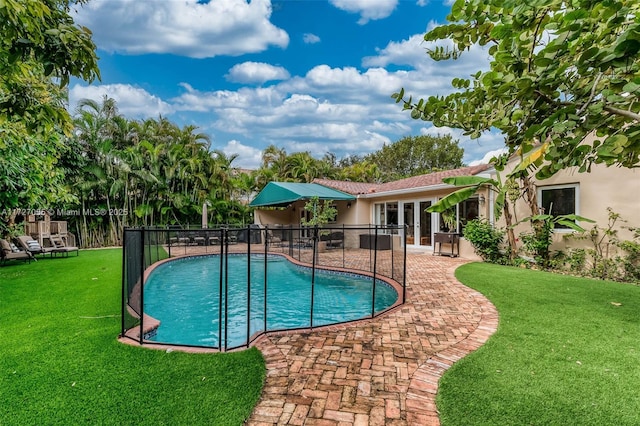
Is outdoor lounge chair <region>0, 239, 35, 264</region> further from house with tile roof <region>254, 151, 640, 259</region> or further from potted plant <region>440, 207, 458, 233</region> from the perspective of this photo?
potted plant <region>440, 207, 458, 233</region>

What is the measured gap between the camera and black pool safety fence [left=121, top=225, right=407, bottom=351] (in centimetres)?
545

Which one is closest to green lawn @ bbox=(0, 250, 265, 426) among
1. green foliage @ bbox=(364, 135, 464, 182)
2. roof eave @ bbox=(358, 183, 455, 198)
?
roof eave @ bbox=(358, 183, 455, 198)

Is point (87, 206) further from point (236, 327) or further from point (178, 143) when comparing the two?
point (236, 327)

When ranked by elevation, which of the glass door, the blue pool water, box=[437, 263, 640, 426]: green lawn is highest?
the glass door

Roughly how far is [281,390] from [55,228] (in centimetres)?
2075

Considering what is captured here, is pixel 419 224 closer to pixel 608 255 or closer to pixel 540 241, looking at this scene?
pixel 540 241

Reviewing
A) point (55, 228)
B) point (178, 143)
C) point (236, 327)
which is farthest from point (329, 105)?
point (236, 327)

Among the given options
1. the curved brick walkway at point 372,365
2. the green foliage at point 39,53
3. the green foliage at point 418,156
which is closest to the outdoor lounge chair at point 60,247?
the green foliage at point 39,53

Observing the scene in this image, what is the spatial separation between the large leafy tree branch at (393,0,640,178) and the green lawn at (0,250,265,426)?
333 centimetres

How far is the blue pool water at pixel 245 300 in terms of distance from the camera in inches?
281

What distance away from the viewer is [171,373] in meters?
3.85

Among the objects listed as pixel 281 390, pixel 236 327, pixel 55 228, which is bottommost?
pixel 236 327

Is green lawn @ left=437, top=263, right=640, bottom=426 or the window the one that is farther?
the window

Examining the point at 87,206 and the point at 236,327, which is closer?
the point at 236,327
